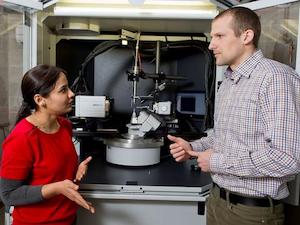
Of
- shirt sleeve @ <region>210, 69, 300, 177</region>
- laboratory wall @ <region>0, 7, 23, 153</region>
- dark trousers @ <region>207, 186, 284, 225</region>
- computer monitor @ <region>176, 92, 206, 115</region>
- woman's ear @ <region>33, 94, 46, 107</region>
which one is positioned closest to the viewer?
shirt sleeve @ <region>210, 69, 300, 177</region>

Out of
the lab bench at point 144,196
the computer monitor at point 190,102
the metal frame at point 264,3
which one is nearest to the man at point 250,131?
the lab bench at point 144,196

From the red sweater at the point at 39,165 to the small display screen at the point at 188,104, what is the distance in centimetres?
91

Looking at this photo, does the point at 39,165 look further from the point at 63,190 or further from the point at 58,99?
the point at 58,99

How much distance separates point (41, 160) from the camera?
1147mm

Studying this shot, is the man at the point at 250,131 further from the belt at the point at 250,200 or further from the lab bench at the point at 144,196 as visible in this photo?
the lab bench at the point at 144,196

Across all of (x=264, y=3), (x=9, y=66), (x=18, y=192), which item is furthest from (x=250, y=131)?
(x=9, y=66)

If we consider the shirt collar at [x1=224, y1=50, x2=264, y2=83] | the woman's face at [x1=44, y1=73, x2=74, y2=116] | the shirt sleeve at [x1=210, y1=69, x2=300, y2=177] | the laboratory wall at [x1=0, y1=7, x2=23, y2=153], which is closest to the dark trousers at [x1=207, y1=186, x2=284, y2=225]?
the shirt sleeve at [x1=210, y1=69, x2=300, y2=177]

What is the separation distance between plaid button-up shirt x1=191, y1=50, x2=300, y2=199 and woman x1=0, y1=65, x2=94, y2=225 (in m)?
0.54

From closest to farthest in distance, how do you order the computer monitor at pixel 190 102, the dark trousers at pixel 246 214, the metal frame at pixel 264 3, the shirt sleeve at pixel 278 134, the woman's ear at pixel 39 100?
the shirt sleeve at pixel 278 134
the dark trousers at pixel 246 214
the woman's ear at pixel 39 100
the metal frame at pixel 264 3
the computer monitor at pixel 190 102

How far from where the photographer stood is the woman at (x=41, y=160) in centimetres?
109

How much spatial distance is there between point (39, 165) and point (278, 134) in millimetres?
824

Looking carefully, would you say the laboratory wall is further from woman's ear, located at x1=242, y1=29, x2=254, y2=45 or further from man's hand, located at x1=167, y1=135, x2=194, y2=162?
woman's ear, located at x1=242, y1=29, x2=254, y2=45

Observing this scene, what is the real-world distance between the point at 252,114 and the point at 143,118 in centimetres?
67

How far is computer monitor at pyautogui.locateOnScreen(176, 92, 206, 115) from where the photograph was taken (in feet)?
6.40
